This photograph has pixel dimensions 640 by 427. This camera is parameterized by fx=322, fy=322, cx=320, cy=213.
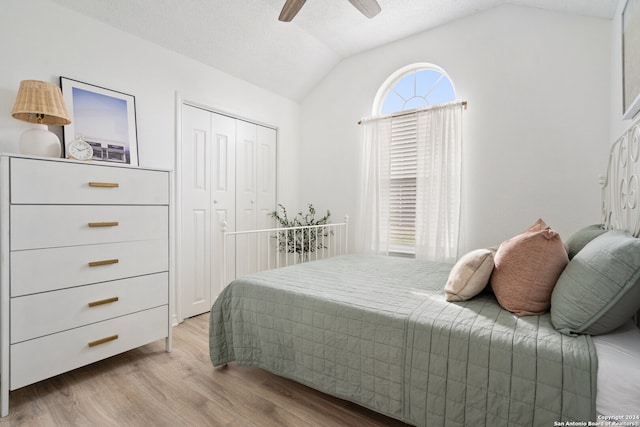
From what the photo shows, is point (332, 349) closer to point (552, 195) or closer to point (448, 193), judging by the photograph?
point (448, 193)

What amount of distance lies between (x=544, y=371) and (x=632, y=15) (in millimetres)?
1751

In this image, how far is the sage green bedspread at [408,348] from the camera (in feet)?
3.31

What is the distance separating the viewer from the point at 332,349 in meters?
1.45

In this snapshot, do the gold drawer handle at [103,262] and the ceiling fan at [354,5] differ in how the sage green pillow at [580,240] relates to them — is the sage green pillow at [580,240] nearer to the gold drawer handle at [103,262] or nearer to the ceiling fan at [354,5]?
the ceiling fan at [354,5]

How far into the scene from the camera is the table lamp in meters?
1.69

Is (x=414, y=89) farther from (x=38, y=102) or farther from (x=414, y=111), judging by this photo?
(x=38, y=102)

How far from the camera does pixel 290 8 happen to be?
6.67 feet

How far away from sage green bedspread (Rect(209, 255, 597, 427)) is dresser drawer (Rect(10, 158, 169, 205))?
0.82 m

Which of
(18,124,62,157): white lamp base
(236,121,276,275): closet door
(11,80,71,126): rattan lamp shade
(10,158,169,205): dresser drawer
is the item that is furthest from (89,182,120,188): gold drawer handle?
(236,121,276,275): closet door

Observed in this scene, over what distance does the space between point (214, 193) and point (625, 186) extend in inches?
113

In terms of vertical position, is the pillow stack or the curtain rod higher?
the curtain rod

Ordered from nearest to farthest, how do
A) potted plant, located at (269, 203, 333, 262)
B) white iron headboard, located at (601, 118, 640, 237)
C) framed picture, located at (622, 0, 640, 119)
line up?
white iron headboard, located at (601, 118, 640, 237), framed picture, located at (622, 0, 640, 119), potted plant, located at (269, 203, 333, 262)

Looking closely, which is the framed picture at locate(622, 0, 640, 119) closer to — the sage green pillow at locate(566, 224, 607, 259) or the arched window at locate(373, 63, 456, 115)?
the sage green pillow at locate(566, 224, 607, 259)

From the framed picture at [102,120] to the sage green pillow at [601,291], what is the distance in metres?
2.61
